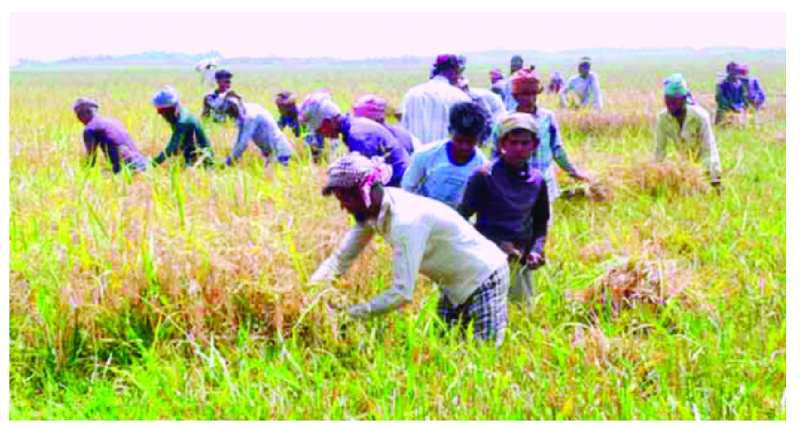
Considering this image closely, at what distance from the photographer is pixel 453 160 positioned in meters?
4.53

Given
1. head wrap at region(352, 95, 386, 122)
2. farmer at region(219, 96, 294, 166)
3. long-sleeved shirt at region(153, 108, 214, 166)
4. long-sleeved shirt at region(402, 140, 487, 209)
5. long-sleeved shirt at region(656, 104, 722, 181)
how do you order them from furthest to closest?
1. farmer at region(219, 96, 294, 166)
2. long-sleeved shirt at region(153, 108, 214, 166)
3. long-sleeved shirt at region(656, 104, 722, 181)
4. head wrap at region(352, 95, 386, 122)
5. long-sleeved shirt at region(402, 140, 487, 209)

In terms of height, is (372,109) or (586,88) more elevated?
(372,109)

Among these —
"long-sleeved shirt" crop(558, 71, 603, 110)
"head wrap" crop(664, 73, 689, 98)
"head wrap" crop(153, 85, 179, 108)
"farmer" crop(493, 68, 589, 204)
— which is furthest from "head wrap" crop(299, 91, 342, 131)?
"long-sleeved shirt" crop(558, 71, 603, 110)

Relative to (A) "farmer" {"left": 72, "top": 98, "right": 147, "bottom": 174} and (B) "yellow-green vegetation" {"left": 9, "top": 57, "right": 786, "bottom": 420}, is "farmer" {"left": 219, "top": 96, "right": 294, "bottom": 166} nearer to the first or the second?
(A) "farmer" {"left": 72, "top": 98, "right": 147, "bottom": 174}

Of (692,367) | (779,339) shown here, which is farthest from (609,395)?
(779,339)

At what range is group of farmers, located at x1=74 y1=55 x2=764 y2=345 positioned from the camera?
11.5 feet

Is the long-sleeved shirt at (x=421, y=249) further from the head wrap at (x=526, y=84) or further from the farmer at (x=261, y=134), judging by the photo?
the farmer at (x=261, y=134)

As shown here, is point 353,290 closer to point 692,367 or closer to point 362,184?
point 362,184

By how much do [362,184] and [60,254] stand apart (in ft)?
5.47

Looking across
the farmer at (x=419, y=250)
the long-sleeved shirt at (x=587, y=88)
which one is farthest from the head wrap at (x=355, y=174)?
the long-sleeved shirt at (x=587, y=88)

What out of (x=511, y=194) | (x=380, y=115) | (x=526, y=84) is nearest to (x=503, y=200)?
(x=511, y=194)

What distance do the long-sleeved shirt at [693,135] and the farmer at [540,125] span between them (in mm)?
1341

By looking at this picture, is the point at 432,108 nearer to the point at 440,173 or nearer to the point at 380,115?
the point at 380,115

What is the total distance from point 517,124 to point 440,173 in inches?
22.1
